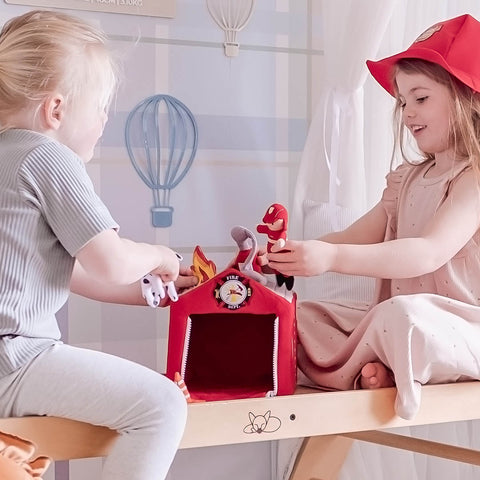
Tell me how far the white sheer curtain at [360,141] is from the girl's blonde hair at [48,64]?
0.79m

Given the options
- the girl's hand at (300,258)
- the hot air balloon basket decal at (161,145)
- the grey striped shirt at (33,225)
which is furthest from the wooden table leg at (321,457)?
the grey striped shirt at (33,225)

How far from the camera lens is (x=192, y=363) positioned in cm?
155

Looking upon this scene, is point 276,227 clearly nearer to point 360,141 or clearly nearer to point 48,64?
point 48,64

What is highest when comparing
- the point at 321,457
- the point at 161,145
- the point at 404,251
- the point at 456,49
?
the point at 456,49

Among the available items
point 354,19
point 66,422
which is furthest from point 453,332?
point 354,19

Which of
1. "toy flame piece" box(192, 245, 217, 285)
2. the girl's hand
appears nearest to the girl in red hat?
the girl's hand

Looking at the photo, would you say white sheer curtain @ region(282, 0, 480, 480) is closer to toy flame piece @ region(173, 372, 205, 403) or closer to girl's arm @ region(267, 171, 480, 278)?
girl's arm @ region(267, 171, 480, 278)

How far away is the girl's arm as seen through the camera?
141 cm

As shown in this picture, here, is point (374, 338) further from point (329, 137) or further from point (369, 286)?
point (329, 137)

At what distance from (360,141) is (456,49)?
410 millimetres

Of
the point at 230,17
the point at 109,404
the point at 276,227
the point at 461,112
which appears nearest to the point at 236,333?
the point at 276,227

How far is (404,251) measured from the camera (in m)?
1.46

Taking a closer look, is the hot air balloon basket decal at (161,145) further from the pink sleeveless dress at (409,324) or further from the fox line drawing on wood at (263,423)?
the fox line drawing on wood at (263,423)

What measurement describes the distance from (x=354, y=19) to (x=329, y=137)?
0.25 meters
